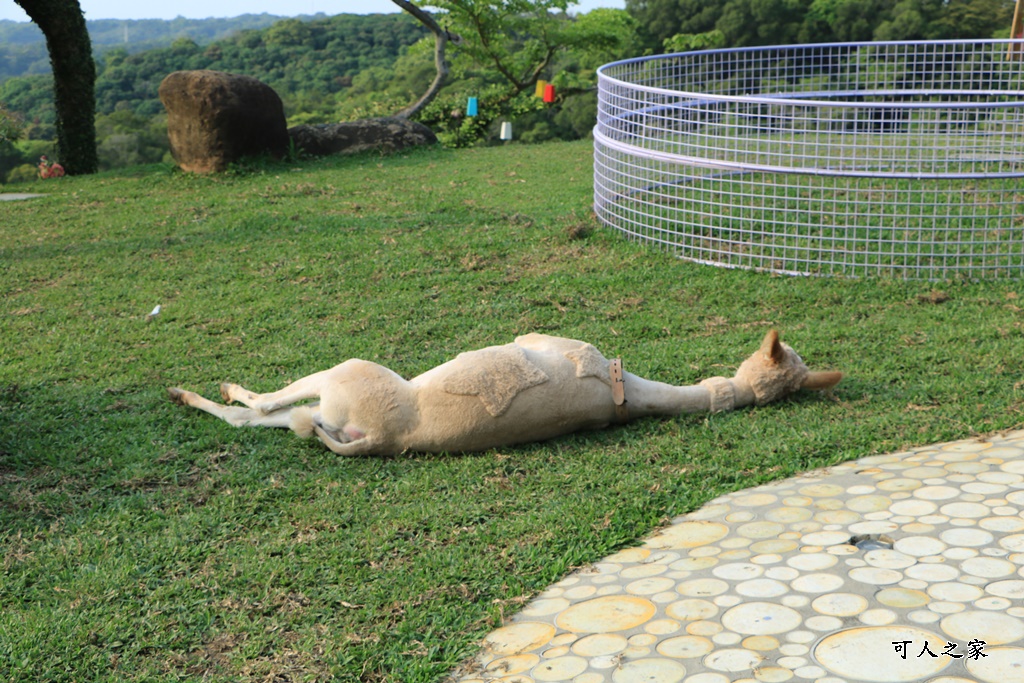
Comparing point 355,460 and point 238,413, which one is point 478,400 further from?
point 238,413

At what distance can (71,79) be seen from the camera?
13.0 meters

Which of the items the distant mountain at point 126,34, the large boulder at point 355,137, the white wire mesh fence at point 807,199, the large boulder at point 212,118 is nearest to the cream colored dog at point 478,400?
the white wire mesh fence at point 807,199

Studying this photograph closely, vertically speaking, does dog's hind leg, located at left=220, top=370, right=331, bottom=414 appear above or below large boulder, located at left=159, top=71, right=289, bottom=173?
below

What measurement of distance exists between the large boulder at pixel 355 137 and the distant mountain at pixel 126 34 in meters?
22.0

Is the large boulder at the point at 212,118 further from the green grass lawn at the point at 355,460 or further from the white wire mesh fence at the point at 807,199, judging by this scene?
the white wire mesh fence at the point at 807,199

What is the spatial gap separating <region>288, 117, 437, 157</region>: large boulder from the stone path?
31.5ft

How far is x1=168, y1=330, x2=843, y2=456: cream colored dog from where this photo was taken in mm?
4230

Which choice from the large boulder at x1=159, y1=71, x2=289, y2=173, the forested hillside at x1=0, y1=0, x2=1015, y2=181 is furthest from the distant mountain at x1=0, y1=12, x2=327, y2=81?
the large boulder at x1=159, y1=71, x2=289, y2=173

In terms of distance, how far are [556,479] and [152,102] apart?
25241 mm

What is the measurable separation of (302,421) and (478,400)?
31.1 inches

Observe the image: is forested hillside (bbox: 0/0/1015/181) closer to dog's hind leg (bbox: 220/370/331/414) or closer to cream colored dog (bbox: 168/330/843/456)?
dog's hind leg (bbox: 220/370/331/414)

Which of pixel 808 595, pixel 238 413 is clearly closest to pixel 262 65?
pixel 238 413

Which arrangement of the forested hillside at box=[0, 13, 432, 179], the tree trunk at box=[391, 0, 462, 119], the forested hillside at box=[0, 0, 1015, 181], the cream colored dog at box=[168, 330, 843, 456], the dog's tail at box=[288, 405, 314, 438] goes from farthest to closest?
1. the forested hillside at box=[0, 13, 432, 179]
2. the forested hillside at box=[0, 0, 1015, 181]
3. the tree trunk at box=[391, 0, 462, 119]
4. the dog's tail at box=[288, 405, 314, 438]
5. the cream colored dog at box=[168, 330, 843, 456]

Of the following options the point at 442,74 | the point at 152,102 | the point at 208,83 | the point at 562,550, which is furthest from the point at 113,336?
the point at 152,102
